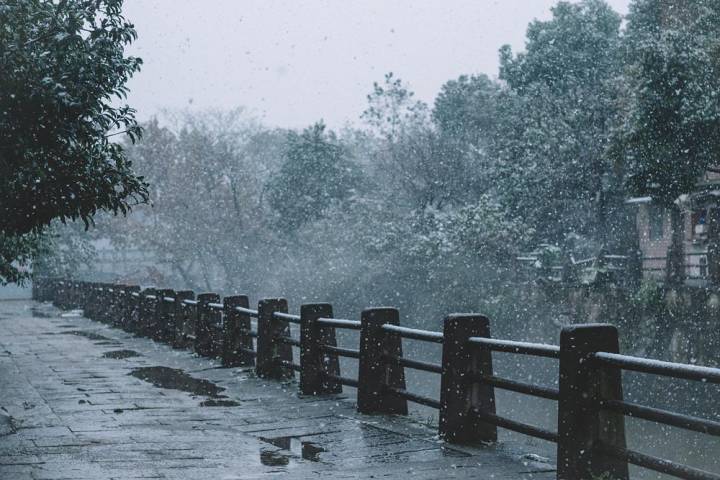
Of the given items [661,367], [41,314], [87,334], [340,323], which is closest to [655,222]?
[41,314]

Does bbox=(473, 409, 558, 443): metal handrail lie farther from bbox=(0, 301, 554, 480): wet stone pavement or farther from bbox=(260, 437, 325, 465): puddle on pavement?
bbox=(260, 437, 325, 465): puddle on pavement

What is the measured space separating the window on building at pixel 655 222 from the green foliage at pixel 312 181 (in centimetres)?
1664

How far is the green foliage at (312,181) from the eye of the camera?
174 ft

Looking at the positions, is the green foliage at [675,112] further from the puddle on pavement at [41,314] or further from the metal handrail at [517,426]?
the puddle on pavement at [41,314]

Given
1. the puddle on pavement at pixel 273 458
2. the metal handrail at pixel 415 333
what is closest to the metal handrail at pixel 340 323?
the metal handrail at pixel 415 333

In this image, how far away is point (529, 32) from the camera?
152ft

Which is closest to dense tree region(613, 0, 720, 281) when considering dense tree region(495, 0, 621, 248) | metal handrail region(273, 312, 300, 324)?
dense tree region(495, 0, 621, 248)

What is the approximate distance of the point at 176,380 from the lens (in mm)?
14391

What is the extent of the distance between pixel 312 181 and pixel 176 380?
128 feet

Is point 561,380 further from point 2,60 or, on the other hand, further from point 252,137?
point 252,137

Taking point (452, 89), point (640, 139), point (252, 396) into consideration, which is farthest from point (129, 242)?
point (252, 396)

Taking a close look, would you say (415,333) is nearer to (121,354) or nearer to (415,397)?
(415,397)

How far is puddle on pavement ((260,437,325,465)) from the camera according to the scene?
8133 millimetres

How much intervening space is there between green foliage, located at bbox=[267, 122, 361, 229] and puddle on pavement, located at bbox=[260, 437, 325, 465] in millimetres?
43277
